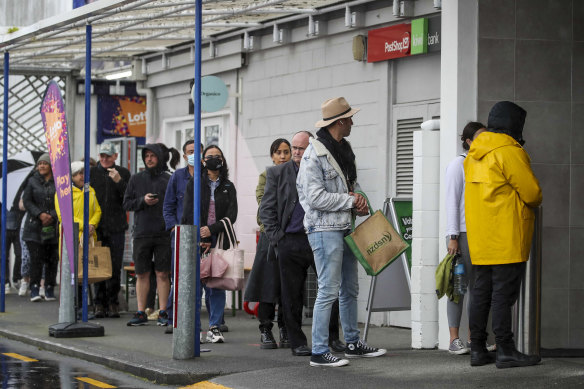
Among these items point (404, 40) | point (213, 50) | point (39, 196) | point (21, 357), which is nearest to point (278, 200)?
point (21, 357)

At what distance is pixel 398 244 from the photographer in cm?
977

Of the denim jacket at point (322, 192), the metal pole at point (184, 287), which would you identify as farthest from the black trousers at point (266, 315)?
the denim jacket at point (322, 192)

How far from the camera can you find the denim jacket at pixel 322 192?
887cm

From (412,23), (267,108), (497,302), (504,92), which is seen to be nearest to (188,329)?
(497,302)

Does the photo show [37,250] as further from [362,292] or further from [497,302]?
[497,302]

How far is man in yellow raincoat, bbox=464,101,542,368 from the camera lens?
8.38m

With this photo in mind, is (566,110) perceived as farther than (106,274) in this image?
No

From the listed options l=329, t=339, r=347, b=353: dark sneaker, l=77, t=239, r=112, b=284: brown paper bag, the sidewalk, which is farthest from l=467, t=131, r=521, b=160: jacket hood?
l=77, t=239, r=112, b=284: brown paper bag

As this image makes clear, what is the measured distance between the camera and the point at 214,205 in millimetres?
11367

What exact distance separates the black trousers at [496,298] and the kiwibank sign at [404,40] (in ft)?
13.1

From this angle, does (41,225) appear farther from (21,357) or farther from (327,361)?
(327,361)

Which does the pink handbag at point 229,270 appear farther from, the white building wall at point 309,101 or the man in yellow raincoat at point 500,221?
the man in yellow raincoat at point 500,221

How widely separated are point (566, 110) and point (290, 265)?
2605 millimetres

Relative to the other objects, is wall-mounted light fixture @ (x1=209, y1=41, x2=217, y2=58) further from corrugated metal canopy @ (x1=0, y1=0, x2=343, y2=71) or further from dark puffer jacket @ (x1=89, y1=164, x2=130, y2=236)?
dark puffer jacket @ (x1=89, y1=164, x2=130, y2=236)
